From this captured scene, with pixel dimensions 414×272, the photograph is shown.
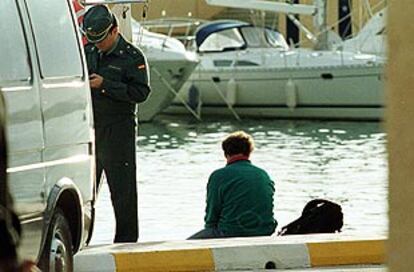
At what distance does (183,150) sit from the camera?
2841 centimetres

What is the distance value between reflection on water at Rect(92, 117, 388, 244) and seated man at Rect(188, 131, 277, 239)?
3.08 feet

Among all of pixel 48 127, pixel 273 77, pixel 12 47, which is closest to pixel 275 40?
pixel 273 77

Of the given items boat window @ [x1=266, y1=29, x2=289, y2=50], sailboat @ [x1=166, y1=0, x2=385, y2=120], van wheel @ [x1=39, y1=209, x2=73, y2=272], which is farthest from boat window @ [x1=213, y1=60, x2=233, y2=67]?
van wheel @ [x1=39, y1=209, x2=73, y2=272]

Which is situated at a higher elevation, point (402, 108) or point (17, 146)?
point (402, 108)

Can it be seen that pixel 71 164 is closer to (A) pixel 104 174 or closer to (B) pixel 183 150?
(A) pixel 104 174

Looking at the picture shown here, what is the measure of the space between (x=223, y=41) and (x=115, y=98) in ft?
100

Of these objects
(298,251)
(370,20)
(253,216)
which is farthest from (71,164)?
(370,20)

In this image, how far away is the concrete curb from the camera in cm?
892

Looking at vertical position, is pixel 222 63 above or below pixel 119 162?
below

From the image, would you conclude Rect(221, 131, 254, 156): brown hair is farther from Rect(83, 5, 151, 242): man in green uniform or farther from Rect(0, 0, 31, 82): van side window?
Rect(0, 0, 31, 82): van side window

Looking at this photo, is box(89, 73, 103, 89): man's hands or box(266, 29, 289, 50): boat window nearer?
box(89, 73, 103, 89): man's hands

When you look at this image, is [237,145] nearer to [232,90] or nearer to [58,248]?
[58,248]

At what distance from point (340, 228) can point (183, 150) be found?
1773 cm

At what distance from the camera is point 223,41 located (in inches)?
1623
